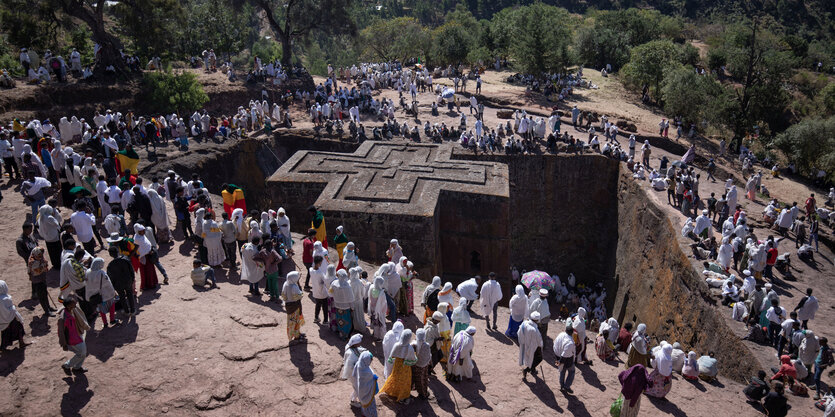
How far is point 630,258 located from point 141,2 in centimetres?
2627

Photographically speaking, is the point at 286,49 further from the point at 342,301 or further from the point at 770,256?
the point at 770,256

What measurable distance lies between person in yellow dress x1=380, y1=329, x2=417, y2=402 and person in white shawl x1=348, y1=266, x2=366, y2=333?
1747mm

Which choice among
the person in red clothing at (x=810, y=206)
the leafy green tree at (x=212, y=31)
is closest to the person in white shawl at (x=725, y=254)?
the person in red clothing at (x=810, y=206)

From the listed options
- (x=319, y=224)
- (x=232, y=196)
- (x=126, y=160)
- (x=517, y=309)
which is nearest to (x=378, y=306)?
(x=517, y=309)

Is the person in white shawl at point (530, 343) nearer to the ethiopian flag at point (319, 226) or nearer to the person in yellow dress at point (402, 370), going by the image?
the person in yellow dress at point (402, 370)

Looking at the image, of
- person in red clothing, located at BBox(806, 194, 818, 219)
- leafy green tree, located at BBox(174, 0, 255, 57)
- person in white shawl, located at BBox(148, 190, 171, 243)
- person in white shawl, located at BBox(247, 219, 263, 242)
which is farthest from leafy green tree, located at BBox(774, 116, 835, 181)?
leafy green tree, located at BBox(174, 0, 255, 57)

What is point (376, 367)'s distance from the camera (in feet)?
30.6

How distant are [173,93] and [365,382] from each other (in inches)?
850

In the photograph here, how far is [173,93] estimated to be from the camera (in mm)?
24469

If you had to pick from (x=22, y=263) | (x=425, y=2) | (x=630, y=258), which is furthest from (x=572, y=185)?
(x=425, y=2)

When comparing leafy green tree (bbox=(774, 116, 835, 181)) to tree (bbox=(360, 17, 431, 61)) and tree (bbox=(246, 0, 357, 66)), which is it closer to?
tree (bbox=(360, 17, 431, 61))

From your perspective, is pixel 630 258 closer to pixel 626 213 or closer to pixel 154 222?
pixel 626 213

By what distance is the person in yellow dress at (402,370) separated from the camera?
792 centimetres

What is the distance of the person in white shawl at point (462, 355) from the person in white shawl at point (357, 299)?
1868mm
